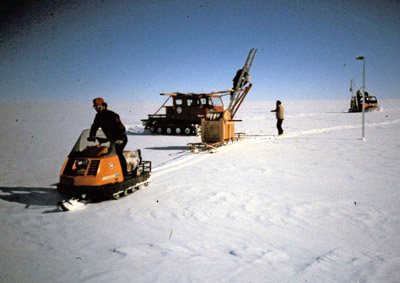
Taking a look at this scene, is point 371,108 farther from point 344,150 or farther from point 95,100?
point 95,100

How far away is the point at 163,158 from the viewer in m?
10.4

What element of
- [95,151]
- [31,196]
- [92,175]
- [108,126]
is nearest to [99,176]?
[92,175]

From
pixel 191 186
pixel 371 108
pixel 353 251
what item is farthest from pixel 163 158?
pixel 371 108

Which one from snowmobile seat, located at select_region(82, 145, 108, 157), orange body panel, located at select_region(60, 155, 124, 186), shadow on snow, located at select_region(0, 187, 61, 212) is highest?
snowmobile seat, located at select_region(82, 145, 108, 157)

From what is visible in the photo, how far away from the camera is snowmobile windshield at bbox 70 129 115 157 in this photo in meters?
5.32

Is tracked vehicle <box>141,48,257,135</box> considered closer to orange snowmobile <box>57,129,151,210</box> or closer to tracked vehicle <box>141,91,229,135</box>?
tracked vehicle <box>141,91,229,135</box>

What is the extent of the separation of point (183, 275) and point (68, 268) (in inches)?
52.3

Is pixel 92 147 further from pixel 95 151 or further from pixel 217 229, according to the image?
pixel 217 229

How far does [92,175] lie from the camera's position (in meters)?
5.01

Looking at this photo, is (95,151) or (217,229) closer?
(217,229)

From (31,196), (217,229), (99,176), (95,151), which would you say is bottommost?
(217,229)

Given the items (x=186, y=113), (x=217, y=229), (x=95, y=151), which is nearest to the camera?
(x=217, y=229)

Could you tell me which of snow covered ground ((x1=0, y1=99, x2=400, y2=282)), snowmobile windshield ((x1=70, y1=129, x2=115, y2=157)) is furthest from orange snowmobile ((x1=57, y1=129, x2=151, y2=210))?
snow covered ground ((x1=0, y1=99, x2=400, y2=282))

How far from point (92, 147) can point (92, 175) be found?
719 mm
